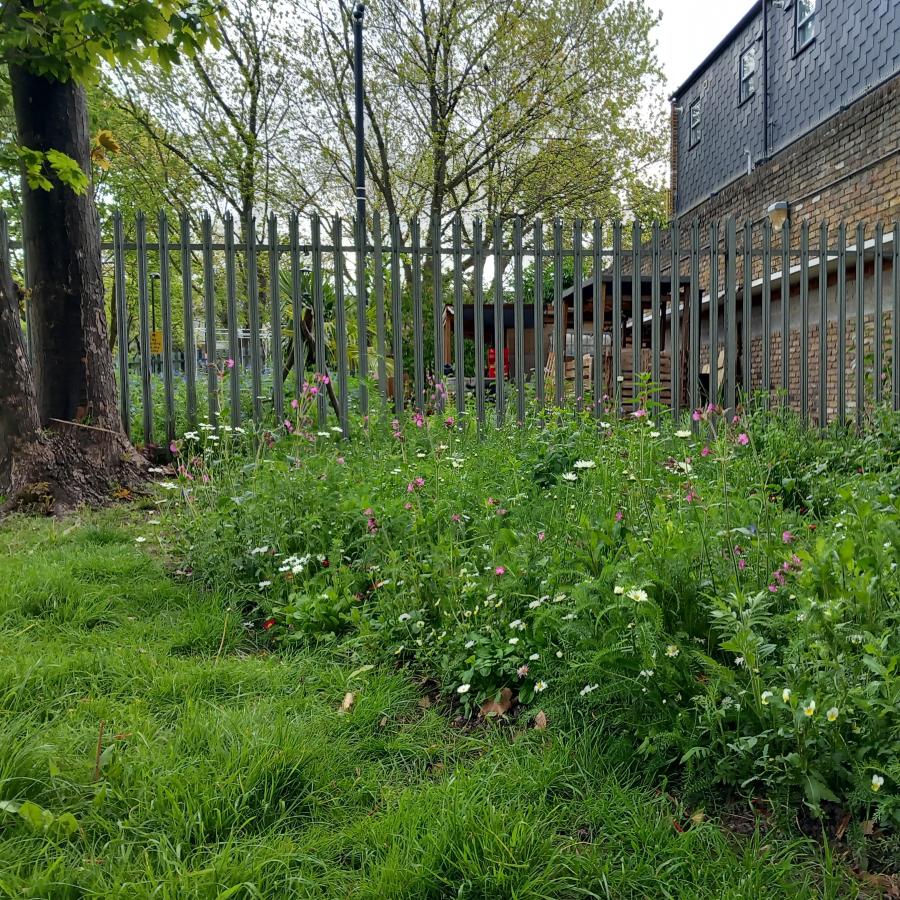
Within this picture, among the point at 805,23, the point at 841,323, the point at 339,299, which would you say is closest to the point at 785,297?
the point at 841,323

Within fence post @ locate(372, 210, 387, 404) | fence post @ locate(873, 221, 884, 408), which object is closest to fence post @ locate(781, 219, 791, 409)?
fence post @ locate(873, 221, 884, 408)

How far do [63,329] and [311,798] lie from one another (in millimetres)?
4602

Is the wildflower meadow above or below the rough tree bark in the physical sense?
below

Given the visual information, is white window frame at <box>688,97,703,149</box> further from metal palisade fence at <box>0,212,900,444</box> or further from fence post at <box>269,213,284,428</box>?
fence post at <box>269,213,284,428</box>

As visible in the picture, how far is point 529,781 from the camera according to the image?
1.84 m

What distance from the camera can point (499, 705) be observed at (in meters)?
2.30

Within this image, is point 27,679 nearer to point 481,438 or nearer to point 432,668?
point 432,668

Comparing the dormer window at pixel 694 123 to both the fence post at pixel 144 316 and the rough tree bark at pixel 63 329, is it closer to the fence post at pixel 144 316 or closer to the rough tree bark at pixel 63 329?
the fence post at pixel 144 316

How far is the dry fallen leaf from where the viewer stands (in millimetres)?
2285

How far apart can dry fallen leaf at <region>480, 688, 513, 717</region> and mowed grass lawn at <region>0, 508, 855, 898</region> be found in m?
0.09

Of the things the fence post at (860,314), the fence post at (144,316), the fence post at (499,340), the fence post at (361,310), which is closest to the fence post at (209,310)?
the fence post at (144,316)

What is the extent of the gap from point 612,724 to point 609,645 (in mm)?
219

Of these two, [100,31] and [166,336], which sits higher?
[100,31]

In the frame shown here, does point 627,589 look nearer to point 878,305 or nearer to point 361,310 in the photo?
point 361,310
